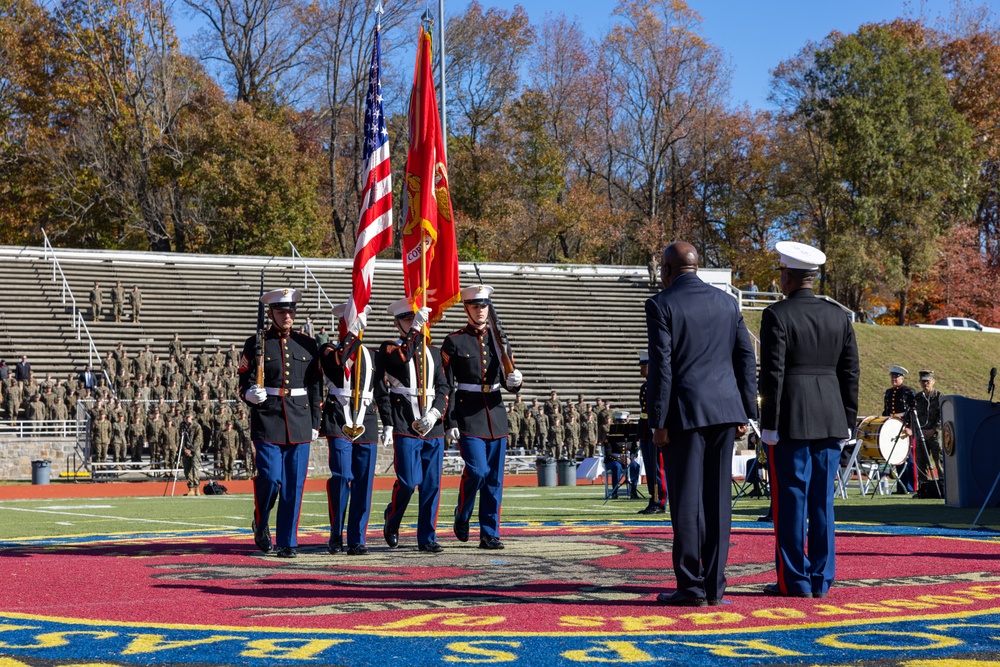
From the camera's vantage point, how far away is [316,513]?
1648 cm

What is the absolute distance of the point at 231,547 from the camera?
35.4ft

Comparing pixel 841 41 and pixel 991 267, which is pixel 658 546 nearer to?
pixel 841 41

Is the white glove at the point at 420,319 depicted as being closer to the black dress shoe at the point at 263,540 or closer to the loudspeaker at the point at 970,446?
the black dress shoe at the point at 263,540

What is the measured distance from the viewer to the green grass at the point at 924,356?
4356 centimetres

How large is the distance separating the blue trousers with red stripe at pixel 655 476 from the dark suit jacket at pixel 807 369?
304 inches

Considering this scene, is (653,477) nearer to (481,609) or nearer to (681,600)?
(681,600)

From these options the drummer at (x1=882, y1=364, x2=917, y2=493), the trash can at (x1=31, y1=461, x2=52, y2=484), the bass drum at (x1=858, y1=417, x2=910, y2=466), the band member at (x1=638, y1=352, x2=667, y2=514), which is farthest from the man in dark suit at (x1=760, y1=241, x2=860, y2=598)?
the trash can at (x1=31, y1=461, x2=52, y2=484)

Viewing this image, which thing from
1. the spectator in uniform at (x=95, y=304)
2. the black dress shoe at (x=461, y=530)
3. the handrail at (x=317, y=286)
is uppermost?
the handrail at (x=317, y=286)

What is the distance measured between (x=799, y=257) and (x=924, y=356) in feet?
138

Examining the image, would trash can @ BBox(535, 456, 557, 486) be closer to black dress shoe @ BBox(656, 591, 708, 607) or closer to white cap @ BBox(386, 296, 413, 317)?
white cap @ BBox(386, 296, 413, 317)

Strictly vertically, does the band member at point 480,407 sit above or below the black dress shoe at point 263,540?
above

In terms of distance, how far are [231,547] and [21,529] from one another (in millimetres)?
4529

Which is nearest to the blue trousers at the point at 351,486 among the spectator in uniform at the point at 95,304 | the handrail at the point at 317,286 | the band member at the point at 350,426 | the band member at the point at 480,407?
the band member at the point at 350,426

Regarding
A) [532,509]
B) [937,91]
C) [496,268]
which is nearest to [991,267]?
[937,91]
